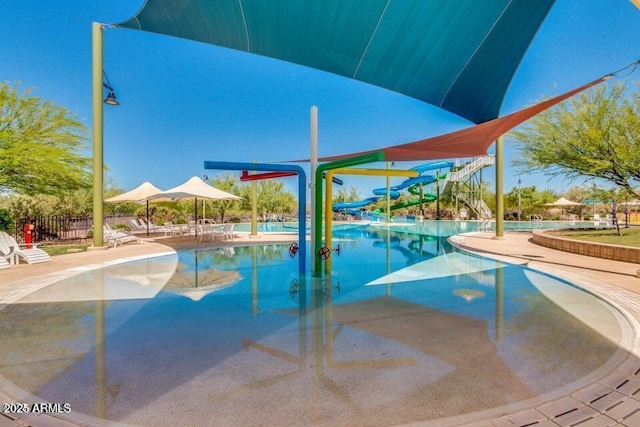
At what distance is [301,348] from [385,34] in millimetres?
6196

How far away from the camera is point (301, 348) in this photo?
3.10 metres

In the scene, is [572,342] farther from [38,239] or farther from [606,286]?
[38,239]

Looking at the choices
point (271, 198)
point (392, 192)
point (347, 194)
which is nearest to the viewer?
point (392, 192)

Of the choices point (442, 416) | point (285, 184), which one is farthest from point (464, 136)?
point (285, 184)

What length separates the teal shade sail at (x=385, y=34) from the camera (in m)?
5.89

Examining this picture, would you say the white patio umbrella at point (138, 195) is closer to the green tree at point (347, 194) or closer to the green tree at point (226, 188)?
the green tree at point (226, 188)

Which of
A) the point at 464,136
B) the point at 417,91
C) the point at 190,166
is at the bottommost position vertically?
the point at 464,136

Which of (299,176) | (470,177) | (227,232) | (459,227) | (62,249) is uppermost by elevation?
(470,177)

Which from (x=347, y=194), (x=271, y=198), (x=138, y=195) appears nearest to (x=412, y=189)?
(x=347, y=194)

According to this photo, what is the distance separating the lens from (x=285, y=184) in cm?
3928

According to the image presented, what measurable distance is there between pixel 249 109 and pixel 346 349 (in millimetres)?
42161

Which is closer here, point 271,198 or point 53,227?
point 53,227

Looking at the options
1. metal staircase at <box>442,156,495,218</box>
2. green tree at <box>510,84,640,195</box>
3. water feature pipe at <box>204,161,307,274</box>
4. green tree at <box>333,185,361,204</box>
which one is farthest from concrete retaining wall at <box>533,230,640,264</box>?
green tree at <box>333,185,361,204</box>

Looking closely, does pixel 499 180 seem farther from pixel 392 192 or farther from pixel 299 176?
pixel 392 192
